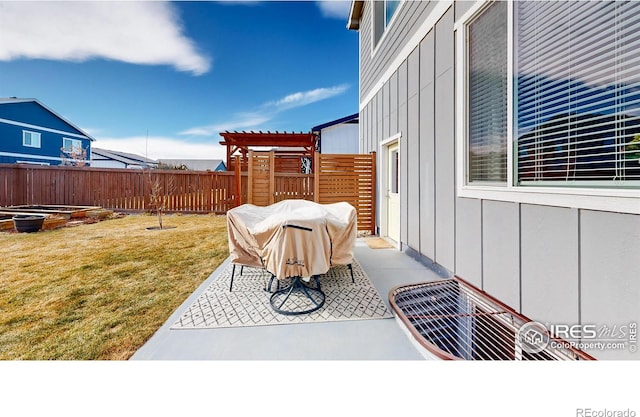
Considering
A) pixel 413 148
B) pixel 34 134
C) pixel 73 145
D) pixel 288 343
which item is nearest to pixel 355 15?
pixel 413 148

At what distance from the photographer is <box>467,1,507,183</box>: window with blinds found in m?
2.28

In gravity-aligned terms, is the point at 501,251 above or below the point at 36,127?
below

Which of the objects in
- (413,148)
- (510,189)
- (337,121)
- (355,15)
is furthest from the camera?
(337,121)

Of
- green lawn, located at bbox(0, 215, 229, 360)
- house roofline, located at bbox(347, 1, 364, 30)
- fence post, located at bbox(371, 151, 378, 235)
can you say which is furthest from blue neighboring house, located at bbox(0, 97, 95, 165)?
→ fence post, located at bbox(371, 151, 378, 235)

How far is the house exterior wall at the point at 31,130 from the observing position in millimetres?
10531

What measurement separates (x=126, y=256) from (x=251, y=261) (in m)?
2.80

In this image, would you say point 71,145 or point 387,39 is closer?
point 387,39

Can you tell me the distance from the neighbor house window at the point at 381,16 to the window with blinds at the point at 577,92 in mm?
3690

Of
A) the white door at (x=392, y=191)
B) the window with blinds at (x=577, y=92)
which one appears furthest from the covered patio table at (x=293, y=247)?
the white door at (x=392, y=191)

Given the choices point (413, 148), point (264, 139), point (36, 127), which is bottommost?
point (413, 148)

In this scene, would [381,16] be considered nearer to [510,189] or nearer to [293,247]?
[510,189]

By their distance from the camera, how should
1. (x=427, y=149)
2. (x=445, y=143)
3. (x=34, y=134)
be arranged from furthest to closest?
1. (x=34, y=134)
2. (x=427, y=149)
3. (x=445, y=143)

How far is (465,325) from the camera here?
219 centimetres

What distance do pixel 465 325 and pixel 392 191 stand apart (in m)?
3.45
